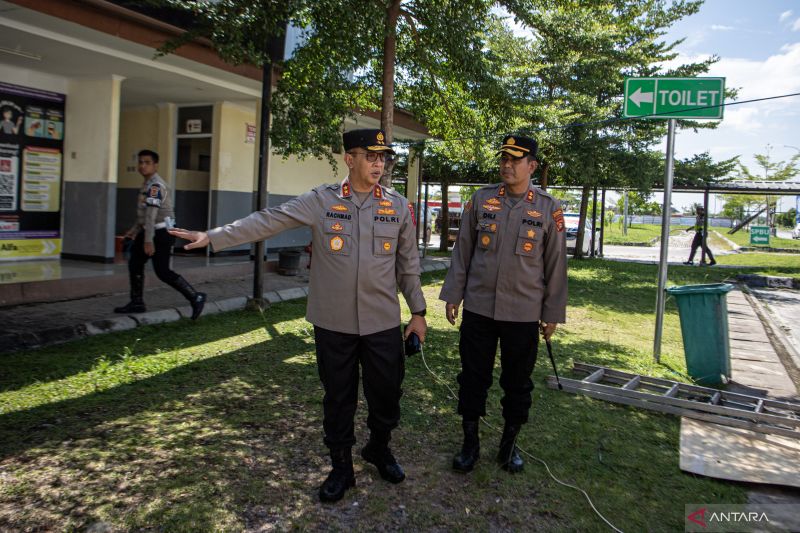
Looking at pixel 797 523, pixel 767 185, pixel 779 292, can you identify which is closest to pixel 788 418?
pixel 797 523

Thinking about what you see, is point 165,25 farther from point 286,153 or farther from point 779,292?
point 779,292

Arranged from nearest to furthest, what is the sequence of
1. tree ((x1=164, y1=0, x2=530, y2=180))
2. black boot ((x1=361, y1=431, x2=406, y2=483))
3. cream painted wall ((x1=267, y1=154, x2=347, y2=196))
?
1. black boot ((x1=361, y1=431, x2=406, y2=483))
2. tree ((x1=164, y1=0, x2=530, y2=180))
3. cream painted wall ((x1=267, y1=154, x2=347, y2=196))

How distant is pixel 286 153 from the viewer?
26.0 ft

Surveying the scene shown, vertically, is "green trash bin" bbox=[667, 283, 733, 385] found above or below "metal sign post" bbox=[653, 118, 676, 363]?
below

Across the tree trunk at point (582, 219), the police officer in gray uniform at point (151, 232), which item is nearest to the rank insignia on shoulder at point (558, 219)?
the police officer in gray uniform at point (151, 232)

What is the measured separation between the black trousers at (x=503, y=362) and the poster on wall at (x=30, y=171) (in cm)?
901

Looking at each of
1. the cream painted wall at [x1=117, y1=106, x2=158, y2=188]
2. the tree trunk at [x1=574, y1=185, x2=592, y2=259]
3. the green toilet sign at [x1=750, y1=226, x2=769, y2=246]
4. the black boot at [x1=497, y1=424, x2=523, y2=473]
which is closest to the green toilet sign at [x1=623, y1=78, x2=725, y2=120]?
the black boot at [x1=497, y1=424, x2=523, y2=473]

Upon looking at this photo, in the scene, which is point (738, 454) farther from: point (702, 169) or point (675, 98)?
point (702, 169)

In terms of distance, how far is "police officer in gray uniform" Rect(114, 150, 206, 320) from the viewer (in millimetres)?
6797

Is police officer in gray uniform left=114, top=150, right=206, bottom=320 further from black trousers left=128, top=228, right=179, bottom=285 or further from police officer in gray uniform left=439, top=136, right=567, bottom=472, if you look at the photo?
police officer in gray uniform left=439, top=136, right=567, bottom=472


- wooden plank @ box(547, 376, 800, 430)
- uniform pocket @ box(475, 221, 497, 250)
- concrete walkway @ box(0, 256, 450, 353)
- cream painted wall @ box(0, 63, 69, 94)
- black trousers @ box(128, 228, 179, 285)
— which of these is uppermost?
cream painted wall @ box(0, 63, 69, 94)

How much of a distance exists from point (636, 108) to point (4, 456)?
6.23 meters

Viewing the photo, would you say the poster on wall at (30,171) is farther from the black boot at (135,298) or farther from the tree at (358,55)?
the tree at (358,55)

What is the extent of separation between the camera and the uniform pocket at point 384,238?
331cm
